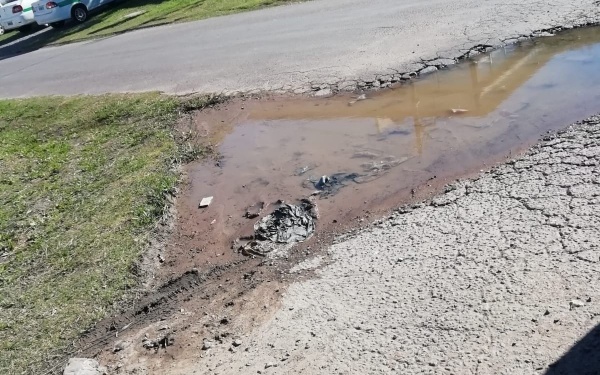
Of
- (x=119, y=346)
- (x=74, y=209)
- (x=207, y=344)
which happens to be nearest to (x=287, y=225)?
(x=207, y=344)

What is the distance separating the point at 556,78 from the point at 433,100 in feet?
4.76

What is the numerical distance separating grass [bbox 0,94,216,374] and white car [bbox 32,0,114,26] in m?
13.6

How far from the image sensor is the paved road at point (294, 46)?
8.96m

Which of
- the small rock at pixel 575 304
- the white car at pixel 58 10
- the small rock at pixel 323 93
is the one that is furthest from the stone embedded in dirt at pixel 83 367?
the white car at pixel 58 10

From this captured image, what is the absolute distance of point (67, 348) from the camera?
4.57 metres

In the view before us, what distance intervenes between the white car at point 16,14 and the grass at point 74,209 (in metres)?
16.2

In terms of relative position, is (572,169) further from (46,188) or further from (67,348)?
(46,188)

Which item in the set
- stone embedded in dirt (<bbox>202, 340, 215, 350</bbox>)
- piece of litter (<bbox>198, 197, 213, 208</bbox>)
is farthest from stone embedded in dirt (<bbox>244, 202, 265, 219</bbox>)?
stone embedded in dirt (<bbox>202, 340, 215, 350</bbox>)

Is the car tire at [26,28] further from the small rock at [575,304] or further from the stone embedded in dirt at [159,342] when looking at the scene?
the small rock at [575,304]

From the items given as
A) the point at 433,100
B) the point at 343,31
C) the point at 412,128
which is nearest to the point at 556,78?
the point at 433,100

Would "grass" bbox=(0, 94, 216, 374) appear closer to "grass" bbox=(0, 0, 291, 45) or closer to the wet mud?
the wet mud

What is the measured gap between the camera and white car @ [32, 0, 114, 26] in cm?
2255

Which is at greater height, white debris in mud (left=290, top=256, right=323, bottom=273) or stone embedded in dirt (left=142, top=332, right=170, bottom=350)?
white debris in mud (left=290, top=256, right=323, bottom=273)

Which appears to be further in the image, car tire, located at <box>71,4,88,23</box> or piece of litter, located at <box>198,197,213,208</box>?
car tire, located at <box>71,4,88,23</box>
